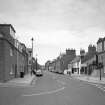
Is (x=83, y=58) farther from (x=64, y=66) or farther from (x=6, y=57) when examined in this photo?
(x=6, y=57)

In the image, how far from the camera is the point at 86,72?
65.0 m

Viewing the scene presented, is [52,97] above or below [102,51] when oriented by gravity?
below

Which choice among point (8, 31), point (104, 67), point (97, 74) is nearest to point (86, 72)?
point (97, 74)

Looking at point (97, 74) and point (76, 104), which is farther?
point (97, 74)

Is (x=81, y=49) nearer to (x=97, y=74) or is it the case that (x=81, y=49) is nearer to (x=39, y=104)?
(x=97, y=74)

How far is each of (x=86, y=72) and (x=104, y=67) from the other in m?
20.3

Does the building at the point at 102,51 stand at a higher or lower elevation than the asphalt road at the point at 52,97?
higher

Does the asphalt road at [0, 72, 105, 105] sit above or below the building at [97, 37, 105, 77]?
below

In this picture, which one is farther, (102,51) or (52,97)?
(102,51)

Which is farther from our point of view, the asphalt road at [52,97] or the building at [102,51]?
the building at [102,51]

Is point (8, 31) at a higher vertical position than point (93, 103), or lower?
higher

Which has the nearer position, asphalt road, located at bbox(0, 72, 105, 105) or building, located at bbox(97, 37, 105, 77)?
asphalt road, located at bbox(0, 72, 105, 105)

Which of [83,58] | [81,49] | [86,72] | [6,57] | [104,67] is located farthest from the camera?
[81,49]

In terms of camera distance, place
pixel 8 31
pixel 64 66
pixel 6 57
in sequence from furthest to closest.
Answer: pixel 64 66
pixel 8 31
pixel 6 57
